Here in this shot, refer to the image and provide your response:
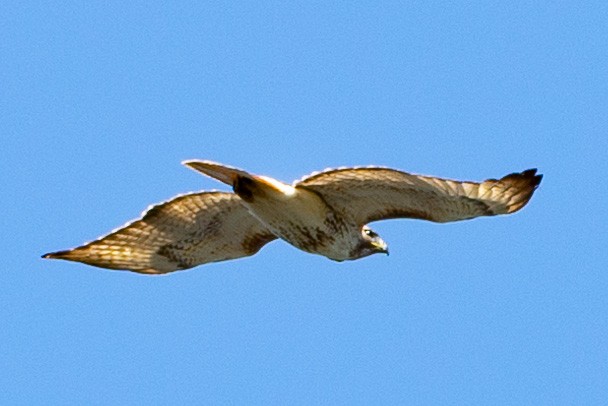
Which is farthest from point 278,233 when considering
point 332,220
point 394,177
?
point 394,177

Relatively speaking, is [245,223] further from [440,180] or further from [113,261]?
[440,180]

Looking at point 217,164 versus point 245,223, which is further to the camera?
point 245,223

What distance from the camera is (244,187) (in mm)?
17562

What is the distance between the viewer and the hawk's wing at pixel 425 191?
1689cm

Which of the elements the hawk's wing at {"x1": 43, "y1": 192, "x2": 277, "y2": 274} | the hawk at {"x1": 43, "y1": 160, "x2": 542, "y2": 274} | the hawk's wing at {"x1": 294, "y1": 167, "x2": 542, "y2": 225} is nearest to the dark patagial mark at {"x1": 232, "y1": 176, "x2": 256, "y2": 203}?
the hawk at {"x1": 43, "y1": 160, "x2": 542, "y2": 274}

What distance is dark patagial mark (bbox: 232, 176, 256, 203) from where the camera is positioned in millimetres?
17453

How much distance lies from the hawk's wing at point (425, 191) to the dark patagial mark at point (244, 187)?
1.53 feet

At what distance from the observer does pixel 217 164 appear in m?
17.0

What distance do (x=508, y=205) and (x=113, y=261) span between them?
14.2ft

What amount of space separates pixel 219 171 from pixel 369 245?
200cm

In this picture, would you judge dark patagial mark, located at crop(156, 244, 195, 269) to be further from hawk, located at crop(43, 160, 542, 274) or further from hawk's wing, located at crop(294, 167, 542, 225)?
hawk's wing, located at crop(294, 167, 542, 225)

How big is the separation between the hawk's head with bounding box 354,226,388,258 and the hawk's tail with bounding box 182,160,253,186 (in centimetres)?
158

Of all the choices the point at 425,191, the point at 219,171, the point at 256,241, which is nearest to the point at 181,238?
the point at 256,241

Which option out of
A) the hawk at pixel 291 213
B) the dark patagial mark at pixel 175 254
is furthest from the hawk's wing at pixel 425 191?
the dark patagial mark at pixel 175 254
